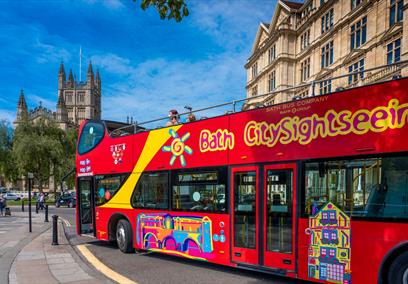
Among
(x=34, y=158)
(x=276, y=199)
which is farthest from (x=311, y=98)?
(x=34, y=158)

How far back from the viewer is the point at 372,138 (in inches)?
191

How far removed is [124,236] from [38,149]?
106ft

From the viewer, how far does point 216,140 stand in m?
7.03

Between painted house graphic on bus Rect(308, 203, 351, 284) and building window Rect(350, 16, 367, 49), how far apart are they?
99.3 feet

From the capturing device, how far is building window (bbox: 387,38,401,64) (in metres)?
25.4

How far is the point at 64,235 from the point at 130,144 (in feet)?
19.9

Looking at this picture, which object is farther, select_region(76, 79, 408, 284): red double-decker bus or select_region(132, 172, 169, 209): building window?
select_region(132, 172, 169, 209): building window

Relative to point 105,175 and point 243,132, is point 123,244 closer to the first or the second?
point 105,175

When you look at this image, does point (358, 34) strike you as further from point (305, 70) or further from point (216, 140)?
point (216, 140)

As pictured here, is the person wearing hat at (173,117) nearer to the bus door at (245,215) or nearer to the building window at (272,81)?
the bus door at (245,215)

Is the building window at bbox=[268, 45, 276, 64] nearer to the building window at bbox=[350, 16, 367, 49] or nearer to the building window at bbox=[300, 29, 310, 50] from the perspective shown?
the building window at bbox=[300, 29, 310, 50]

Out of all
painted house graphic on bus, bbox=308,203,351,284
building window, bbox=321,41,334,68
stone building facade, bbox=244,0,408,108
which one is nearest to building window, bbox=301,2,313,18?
stone building facade, bbox=244,0,408,108

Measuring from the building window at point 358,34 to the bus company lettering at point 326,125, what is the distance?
2934cm

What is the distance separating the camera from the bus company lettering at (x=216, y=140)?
269 inches
